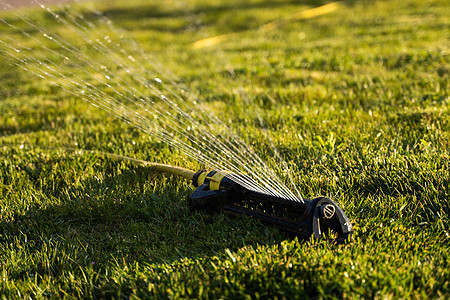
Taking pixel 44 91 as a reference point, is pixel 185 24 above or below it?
above

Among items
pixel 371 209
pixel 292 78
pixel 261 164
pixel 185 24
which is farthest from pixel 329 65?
pixel 185 24

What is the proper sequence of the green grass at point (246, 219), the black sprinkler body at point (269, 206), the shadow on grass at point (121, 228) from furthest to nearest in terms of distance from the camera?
the shadow on grass at point (121, 228)
the black sprinkler body at point (269, 206)
the green grass at point (246, 219)

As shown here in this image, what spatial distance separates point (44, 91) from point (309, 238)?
15.6 ft

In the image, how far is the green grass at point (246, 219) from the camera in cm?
158

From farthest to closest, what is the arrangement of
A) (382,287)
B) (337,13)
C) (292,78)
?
(337,13), (292,78), (382,287)

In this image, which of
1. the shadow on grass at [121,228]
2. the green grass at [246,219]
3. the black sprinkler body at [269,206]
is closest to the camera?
the green grass at [246,219]

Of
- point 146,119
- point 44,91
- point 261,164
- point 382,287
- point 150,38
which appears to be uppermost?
point 150,38

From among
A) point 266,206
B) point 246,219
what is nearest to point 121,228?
point 246,219

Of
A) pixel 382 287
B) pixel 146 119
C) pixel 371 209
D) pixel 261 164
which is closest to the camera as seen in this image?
pixel 382 287

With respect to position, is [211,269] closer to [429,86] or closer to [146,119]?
[146,119]

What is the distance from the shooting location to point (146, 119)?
3670 millimetres

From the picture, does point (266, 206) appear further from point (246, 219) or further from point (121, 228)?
point (121, 228)

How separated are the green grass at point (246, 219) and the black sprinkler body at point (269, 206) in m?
0.07

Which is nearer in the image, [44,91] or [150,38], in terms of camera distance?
[44,91]
